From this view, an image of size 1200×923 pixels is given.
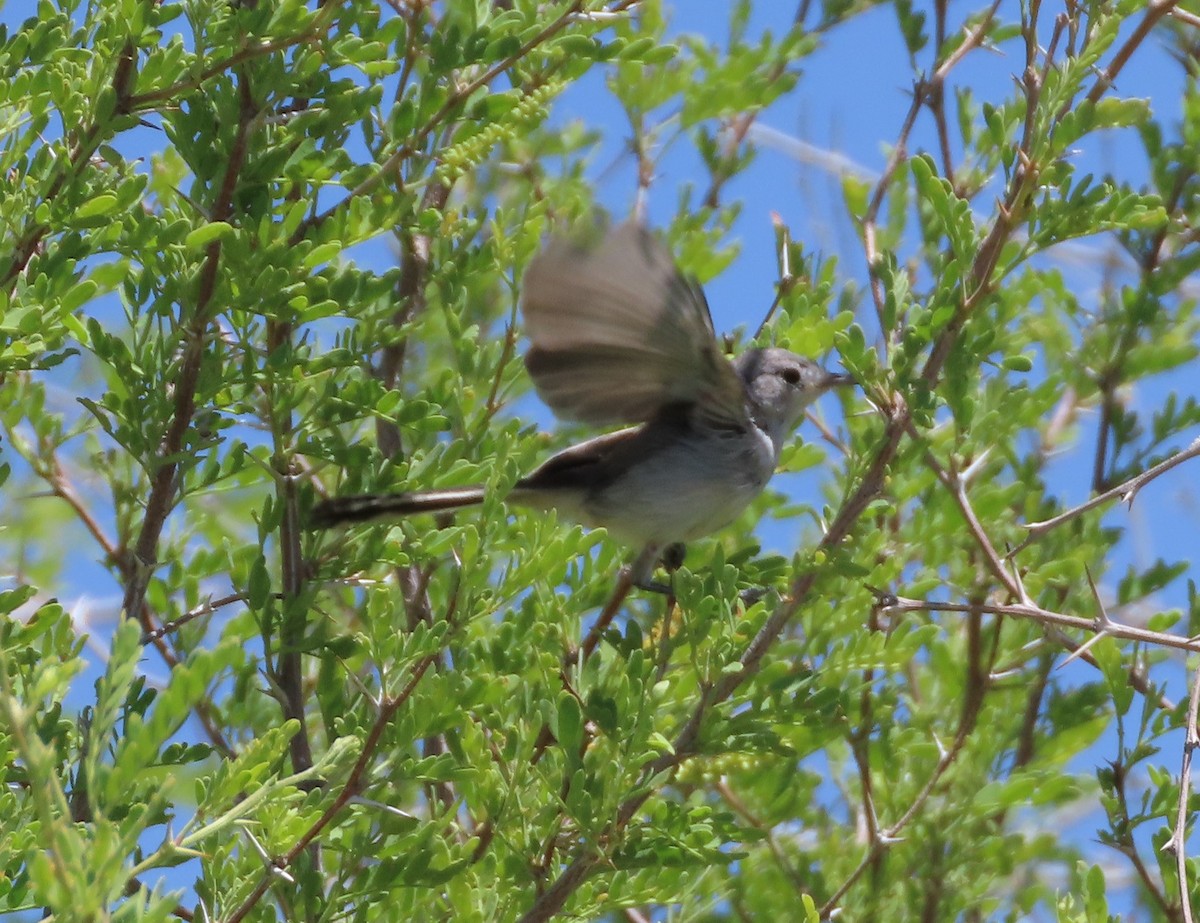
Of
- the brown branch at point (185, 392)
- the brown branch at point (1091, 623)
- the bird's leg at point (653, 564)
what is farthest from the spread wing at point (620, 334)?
the brown branch at point (1091, 623)

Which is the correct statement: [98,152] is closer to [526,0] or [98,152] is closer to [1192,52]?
[526,0]

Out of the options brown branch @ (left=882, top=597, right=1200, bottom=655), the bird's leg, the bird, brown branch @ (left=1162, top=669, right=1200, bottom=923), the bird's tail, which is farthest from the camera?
the bird's leg

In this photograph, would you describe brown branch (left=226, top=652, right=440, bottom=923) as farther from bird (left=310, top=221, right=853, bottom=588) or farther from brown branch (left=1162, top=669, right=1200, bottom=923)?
brown branch (left=1162, top=669, right=1200, bottom=923)

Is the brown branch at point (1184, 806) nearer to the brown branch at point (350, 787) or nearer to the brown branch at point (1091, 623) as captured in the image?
the brown branch at point (1091, 623)

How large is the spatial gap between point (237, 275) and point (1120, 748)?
1898 mm

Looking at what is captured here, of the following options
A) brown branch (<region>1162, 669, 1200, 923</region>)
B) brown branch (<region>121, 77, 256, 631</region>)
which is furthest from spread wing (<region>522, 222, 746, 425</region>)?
brown branch (<region>1162, 669, 1200, 923</region>)

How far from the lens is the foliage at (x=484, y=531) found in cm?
252

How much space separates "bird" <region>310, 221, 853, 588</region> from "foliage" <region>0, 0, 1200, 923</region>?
6.1 inches

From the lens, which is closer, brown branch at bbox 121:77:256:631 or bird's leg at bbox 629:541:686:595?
brown branch at bbox 121:77:256:631

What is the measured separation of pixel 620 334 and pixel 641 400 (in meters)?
0.45

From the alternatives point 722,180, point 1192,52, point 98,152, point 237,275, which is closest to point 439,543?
point 237,275

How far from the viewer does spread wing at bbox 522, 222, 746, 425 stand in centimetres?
306

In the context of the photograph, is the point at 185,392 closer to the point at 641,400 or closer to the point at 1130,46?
the point at 641,400

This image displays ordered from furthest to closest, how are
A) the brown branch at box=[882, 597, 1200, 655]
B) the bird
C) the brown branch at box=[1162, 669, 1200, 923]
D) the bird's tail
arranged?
the bird < the bird's tail < the brown branch at box=[882, 597, 1200, 655] < the brown branch at box=[1162, 669, 1200, 923]
